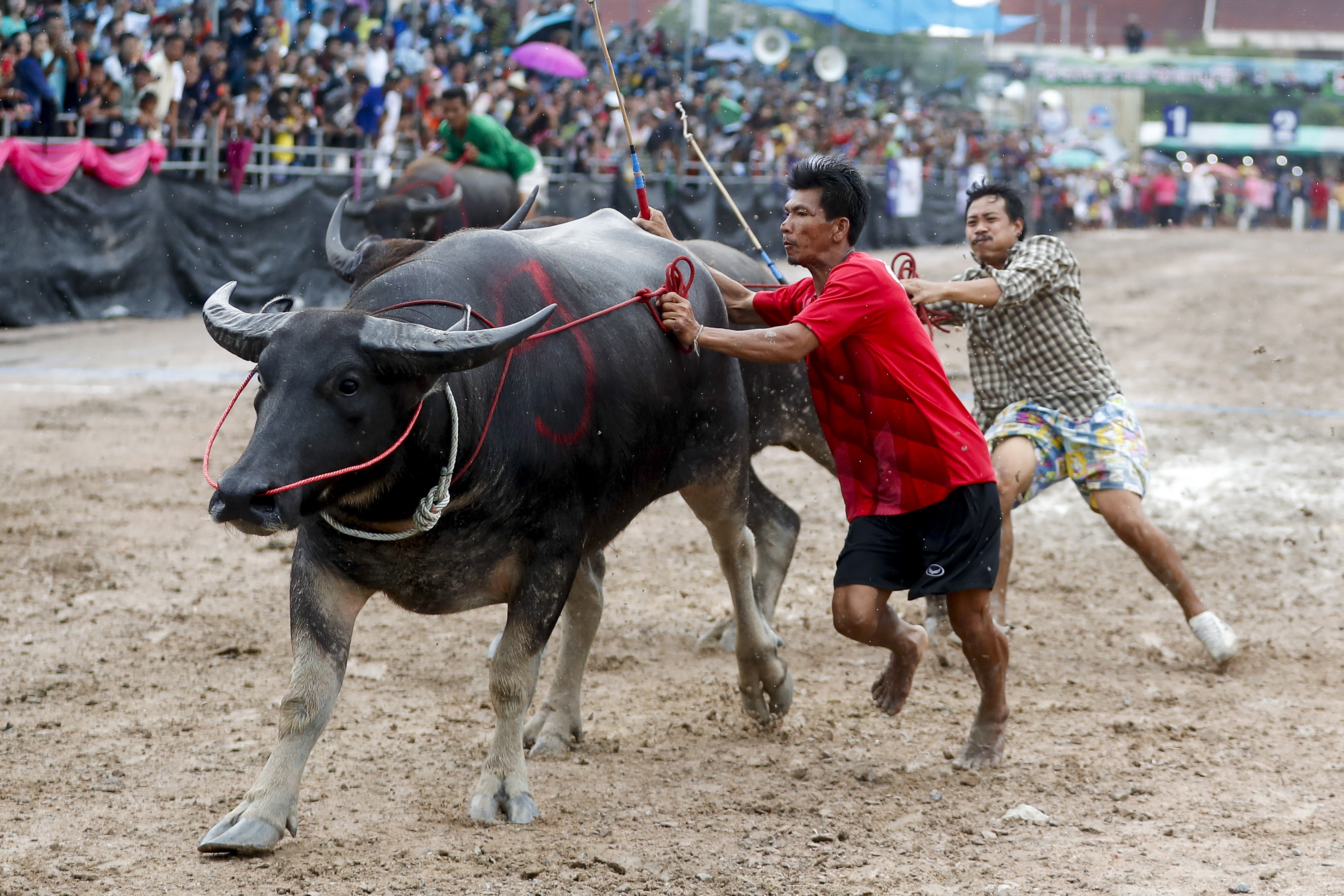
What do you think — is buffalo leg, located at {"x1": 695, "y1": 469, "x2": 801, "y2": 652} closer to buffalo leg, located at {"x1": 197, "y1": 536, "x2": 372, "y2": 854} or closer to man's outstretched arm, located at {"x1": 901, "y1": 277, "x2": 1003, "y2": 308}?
man's outstretched arm, located at {"x1": 901, "y1": 277, "x2": 1003, "y2": 308}

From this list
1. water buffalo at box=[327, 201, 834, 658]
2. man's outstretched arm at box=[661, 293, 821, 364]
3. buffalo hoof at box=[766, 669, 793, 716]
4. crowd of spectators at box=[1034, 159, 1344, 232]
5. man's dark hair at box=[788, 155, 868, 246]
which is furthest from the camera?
crowd of spectators at box=[1034, 159, 1344, 232]

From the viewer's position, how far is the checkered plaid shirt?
5.57 meters

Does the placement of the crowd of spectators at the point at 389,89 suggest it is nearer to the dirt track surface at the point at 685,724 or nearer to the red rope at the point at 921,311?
the red rope at the point at 921,311

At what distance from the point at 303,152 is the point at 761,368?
1095 cm

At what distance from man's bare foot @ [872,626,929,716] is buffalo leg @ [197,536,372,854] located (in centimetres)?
166

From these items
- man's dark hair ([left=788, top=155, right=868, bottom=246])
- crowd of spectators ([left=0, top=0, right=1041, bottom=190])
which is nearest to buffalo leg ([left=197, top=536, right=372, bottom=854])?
man's dark hair ([left=788, top=155, right=868, bottom=246])

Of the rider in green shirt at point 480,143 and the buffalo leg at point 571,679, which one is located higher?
the rider in green shirt at point 480,143

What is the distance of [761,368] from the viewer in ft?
18.6

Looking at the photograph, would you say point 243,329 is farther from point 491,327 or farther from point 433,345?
point 491,327

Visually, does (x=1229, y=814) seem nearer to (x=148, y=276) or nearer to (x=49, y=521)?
(x=49, y=521)

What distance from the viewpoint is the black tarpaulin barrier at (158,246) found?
1290cm

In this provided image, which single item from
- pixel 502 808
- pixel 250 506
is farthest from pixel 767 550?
pixel 250 506

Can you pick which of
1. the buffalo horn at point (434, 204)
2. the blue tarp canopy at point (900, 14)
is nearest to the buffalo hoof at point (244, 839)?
the buffalo horn at point (434, 204)

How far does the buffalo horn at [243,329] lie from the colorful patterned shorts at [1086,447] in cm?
290
